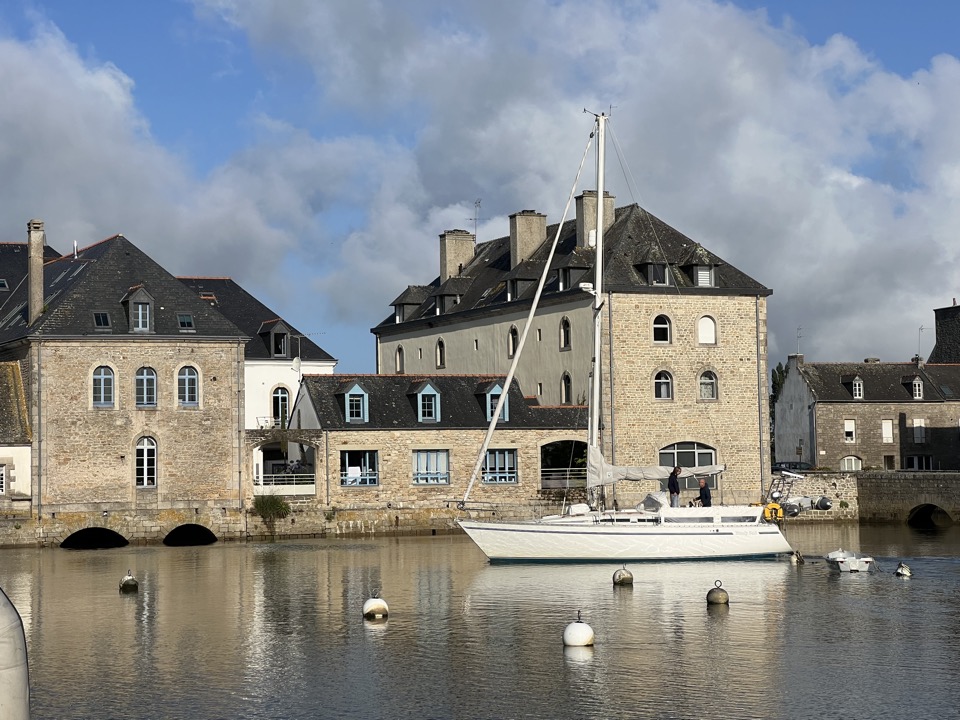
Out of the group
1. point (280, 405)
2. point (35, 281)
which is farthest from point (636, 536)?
point (280, 405)

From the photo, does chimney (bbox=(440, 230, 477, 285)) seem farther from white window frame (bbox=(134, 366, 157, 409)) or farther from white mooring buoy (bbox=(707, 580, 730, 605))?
white mooring buoy (bbox=(707, 580, 730, 605))

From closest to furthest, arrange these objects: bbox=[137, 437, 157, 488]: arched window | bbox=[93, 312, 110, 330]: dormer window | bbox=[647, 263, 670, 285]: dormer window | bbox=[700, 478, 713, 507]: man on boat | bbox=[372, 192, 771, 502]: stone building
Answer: bbox=[700, 478, 713, 507]: man on boat < bbox=[93, 312, 110, 330]: dormer window < bbox=[137, 437, 157, 488]: arched window < bbox=[372, 192, 771, 502]: stone building < bbox=[647, 263, 670, 285]: dormer window

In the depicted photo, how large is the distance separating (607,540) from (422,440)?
13406 millimetres

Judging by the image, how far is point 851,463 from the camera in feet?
224

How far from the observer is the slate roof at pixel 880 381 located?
68.6 meters

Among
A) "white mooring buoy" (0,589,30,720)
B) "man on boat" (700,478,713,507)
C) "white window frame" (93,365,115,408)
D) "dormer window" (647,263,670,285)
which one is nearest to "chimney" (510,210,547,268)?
"dormer window" (647,263,670,285)

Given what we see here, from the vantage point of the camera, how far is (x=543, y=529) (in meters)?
36.9

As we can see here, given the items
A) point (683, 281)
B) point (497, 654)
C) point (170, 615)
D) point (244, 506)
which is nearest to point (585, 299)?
point (683, 281)

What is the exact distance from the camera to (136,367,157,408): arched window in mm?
45844

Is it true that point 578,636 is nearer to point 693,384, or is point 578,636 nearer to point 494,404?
point 494,404

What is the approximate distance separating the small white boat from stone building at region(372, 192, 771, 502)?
56.1 feet

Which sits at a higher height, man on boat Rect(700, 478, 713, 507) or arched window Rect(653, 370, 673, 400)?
arched window Rect(653, 370, 673, 400)

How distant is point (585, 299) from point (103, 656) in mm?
33020

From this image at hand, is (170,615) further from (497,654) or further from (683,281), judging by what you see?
(683,281)
